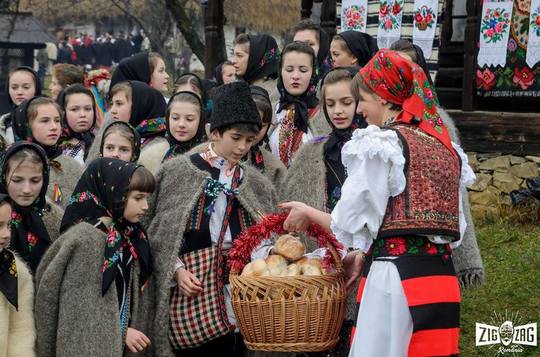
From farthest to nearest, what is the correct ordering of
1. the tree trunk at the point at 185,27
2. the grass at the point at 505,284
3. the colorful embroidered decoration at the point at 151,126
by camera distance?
the tree trunk at the point at 185,27, the grass at the point at 505,284, the colorful embroidered decoration at the point at 151,126

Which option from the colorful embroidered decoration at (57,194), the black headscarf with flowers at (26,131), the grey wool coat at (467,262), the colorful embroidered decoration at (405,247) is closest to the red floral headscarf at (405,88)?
the colorful embroidered decoration at (405,247)

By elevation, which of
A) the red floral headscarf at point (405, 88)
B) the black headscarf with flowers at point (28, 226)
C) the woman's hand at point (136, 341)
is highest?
the red floral headscarf at point (405, 88)

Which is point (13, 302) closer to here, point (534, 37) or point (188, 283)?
point (188, 283)

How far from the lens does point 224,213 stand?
4.74 metres

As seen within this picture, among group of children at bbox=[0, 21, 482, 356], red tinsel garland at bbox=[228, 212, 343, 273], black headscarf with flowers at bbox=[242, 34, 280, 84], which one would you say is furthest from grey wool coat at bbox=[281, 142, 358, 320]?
black headscarf with flowers at bbox=[242, 34, 280, 84]

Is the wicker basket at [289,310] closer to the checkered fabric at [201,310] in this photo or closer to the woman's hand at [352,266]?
the woman's hand at [352,266]

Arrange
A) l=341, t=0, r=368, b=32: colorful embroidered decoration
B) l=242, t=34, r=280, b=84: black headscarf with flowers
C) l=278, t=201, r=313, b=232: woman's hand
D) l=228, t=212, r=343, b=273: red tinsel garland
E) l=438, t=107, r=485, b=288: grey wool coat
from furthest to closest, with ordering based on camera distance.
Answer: l=341, t=0, r=368, b=32: colorful embroidered decoration → l=242, t=34, r=280, b=84: black headscarf with flowers → l=438, t=107, r=485, b=288: grey wool coat → l=228, t=212, r=343, b=273: red tinsel garland → l=278, t=201, r=313, b=232: woman's hand

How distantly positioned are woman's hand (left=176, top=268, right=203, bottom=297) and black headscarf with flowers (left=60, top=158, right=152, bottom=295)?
18cm

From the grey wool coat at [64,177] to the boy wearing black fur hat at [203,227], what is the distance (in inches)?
32.7

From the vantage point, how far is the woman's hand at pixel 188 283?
4617 millimetres

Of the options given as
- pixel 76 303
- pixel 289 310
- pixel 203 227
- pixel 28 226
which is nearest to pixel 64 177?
pixel 28 226

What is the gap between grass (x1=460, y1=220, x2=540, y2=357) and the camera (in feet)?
21.5

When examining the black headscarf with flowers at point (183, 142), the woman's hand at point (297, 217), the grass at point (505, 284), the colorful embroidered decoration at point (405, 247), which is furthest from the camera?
the grass at point (505, 284)

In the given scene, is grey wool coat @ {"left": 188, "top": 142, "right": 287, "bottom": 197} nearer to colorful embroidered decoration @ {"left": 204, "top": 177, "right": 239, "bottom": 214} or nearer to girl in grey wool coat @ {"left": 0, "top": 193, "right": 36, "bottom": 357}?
colorful embroidered decoration @ {"left": 204, "top": 177, "right": 239, "bottom": 214}
